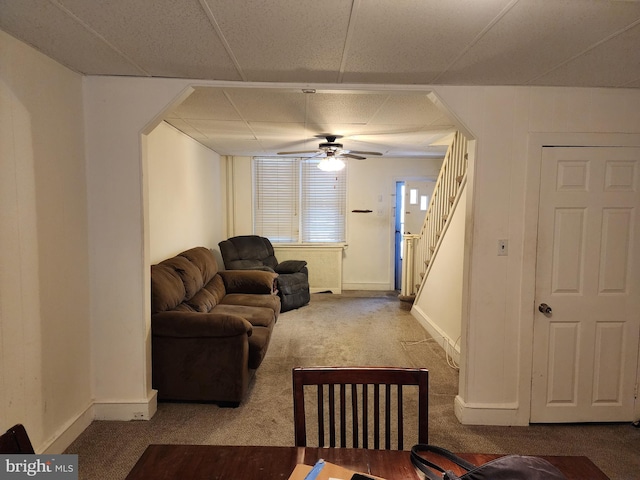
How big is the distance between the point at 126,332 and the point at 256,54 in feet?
6.47

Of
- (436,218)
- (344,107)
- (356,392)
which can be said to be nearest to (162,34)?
(344,107)

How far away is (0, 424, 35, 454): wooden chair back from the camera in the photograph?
930 mm

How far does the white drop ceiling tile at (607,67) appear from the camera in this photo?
1.85 m

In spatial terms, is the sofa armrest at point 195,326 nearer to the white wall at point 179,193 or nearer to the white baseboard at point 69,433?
the white baseboard at point 69,433

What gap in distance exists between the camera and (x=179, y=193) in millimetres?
4402

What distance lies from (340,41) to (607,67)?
1.52 metres

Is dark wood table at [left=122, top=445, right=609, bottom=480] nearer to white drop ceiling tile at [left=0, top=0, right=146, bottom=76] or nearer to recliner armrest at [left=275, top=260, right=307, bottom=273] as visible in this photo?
white drop ceiling tile at [left=0, top=0, right=146, bottom=76]

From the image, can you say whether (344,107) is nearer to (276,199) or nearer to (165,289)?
(165,289)

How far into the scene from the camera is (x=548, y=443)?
2.47 metres

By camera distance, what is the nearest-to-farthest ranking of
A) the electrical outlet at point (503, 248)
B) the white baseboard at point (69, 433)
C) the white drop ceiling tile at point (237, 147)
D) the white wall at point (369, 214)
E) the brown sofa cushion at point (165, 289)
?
the white baseboard at point (69, 433), the electrical outlet at point (503, 248), the brown sofa cushion at point (165, 289), the white drop ceiling tile at point (237, 147), the white wall at point (369, 214)

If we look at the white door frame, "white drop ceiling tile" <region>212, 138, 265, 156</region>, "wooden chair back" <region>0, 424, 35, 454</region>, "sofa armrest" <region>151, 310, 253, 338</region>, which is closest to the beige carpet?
the white door frame

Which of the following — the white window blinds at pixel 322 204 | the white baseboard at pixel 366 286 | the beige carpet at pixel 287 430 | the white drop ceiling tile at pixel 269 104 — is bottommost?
the beige carpet at pixel 287 430

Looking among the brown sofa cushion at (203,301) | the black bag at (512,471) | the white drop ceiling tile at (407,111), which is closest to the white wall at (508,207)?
the white drop ceiling tile at (407,111)

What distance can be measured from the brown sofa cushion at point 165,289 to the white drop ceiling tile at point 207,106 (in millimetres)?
1275
